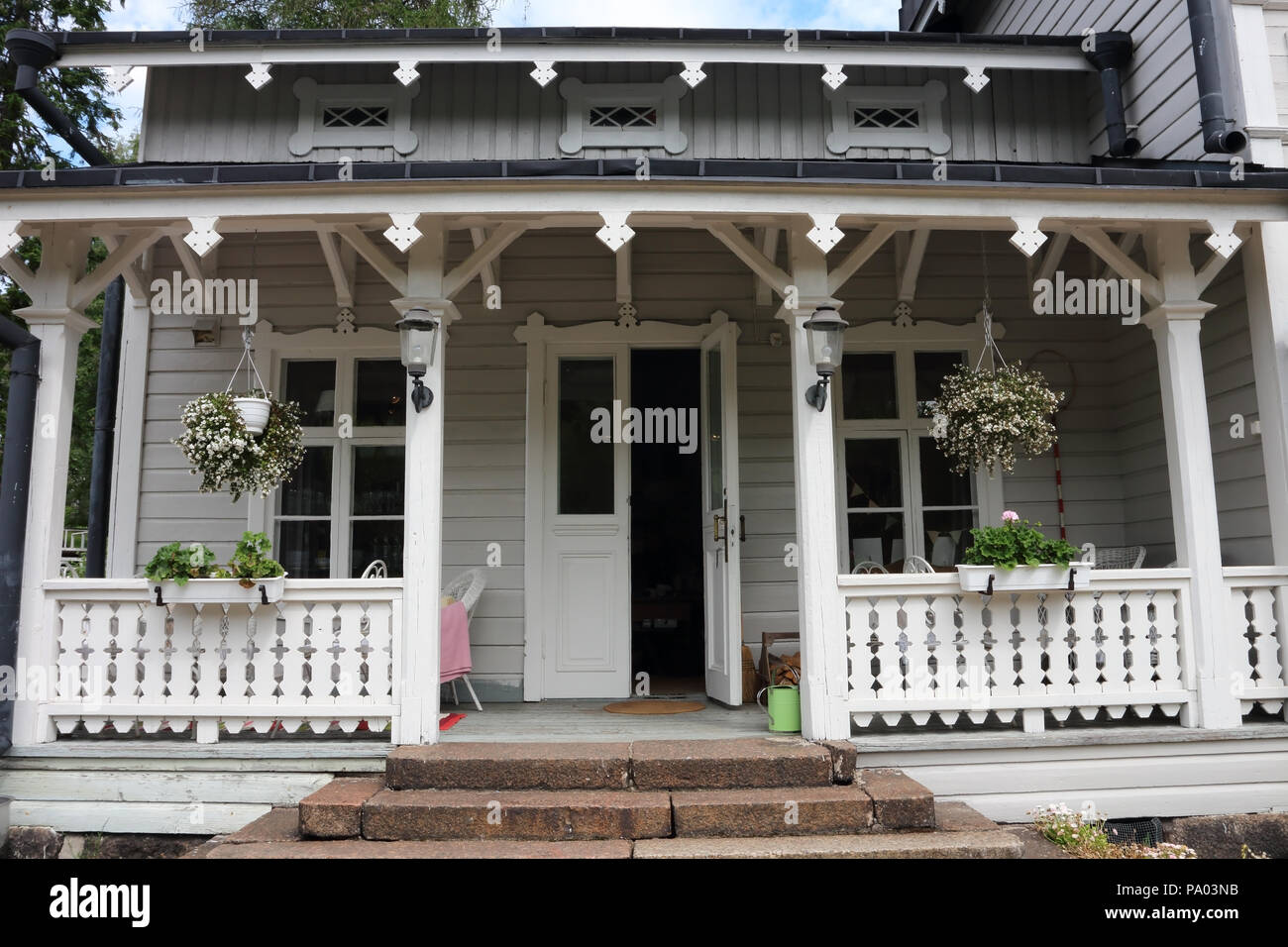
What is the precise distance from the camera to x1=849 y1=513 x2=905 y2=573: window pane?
5684 millimetres

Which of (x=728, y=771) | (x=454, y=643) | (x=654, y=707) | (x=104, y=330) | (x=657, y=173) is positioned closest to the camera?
(x=728, y=771)

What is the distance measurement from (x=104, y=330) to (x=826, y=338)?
17.4 feet

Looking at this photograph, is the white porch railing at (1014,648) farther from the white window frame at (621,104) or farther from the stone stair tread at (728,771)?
the white window frame at (621,104)

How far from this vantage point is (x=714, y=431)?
5379mm

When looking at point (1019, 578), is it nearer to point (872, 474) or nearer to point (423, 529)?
point (872, 474)

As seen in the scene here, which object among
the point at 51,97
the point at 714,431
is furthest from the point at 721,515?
the point at 51,97

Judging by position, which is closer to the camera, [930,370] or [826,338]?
[826,338]

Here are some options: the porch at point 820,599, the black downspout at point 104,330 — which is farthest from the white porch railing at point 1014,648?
the black downspout at point 104,330

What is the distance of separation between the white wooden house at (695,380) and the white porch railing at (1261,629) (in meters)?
0.03

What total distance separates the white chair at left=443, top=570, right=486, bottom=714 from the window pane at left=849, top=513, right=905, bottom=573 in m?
2.48

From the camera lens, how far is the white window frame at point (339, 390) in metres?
5.62

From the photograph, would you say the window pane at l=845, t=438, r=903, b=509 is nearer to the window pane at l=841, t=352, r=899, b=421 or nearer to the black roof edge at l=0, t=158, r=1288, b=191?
the window pane at l=841, t=352, r=899, b=421

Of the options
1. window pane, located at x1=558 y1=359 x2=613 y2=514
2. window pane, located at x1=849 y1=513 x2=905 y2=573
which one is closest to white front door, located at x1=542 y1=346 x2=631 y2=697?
window pane, located at x1=558 y1=359 x2=613 y2=514
